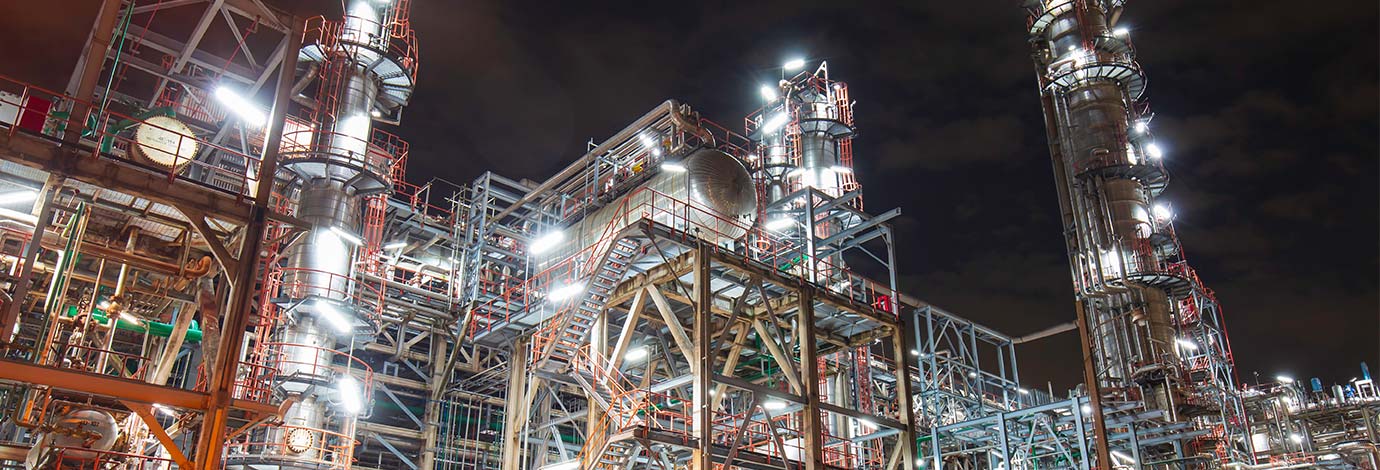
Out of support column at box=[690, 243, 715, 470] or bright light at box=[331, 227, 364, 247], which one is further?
bright light at box=[331, 227, 364, 247]

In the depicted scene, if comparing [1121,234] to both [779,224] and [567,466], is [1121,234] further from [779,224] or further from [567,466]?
[567,466]


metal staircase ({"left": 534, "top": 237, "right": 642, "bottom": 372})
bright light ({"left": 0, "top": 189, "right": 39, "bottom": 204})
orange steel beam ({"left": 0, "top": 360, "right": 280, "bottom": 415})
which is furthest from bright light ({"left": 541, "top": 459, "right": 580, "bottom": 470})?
bright light ({"left": 0, "top": 189, "right": 39, "bottom": 204})

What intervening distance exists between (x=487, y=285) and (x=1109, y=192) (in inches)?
967

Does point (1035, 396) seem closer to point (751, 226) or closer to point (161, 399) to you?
point (751, 226)

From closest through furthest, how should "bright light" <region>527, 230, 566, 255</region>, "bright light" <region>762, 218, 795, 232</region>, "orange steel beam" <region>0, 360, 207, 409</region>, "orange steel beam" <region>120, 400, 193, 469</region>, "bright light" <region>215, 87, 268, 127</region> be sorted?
"orange steel beam" <region>0, 360, 207, 409</region>, "orange steel beam" <region>120, 400, 193, 469</region>, "bright light" <region>215, 87, 268, 127</region>, "bright light" <region>527, 230, 566, 255</region>, "bright light" <region>762, 218, 795, 232</region>

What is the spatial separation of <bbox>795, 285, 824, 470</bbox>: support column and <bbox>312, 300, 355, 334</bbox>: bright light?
12.0 metres

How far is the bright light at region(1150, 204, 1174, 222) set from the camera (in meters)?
36.9

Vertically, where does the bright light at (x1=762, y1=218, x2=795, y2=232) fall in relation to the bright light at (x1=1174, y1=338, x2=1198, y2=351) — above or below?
above

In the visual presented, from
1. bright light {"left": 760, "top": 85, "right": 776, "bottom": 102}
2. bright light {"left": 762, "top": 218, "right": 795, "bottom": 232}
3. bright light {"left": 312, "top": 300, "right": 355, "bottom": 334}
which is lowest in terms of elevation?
bright light {"left": 312, "top": 300, "right": 355, "bottom": 334}

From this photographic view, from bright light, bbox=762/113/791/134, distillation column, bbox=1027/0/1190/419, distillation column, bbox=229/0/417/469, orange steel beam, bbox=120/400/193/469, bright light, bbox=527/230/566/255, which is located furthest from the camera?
bright light, bbox=762/113/791/134

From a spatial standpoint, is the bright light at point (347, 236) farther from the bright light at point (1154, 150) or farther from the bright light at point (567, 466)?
the bright light at point (1154, 150)

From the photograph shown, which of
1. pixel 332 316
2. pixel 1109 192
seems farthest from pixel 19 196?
pixel 1109 192

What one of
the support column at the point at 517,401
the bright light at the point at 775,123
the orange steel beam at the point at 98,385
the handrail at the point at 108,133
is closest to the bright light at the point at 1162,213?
the bright light at the point at 775,123

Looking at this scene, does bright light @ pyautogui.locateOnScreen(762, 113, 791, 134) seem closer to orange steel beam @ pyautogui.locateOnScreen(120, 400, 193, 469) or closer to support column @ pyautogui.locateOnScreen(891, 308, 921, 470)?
support column @ pyautogui.locateOnScreen(891, 308, 921, 470)
